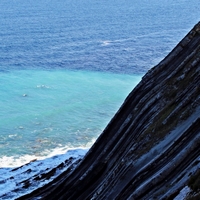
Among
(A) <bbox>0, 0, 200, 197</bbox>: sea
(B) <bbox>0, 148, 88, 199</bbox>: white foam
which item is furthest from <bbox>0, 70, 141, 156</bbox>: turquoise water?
(B) <bbox>0, 148, 88, 199</bbox>: white foam

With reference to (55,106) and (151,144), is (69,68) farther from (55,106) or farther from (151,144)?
(151,144)

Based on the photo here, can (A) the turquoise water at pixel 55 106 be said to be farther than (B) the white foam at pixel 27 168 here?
Yes

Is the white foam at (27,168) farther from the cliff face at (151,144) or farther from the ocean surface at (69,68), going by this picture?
the cliff face at (151,144)

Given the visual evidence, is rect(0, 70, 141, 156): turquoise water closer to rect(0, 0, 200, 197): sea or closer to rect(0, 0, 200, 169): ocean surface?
rect(0, 0, 200, 169): ocean surface

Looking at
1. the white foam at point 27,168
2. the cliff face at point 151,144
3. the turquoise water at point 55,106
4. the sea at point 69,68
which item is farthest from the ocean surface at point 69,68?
the cliff face at point 151,144

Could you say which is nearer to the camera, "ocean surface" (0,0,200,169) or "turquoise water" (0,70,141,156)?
"turquoise water" (0,70,141,156)

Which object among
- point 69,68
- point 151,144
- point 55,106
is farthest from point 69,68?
point 151,144

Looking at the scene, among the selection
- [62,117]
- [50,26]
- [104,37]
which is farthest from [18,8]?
[62,117]
